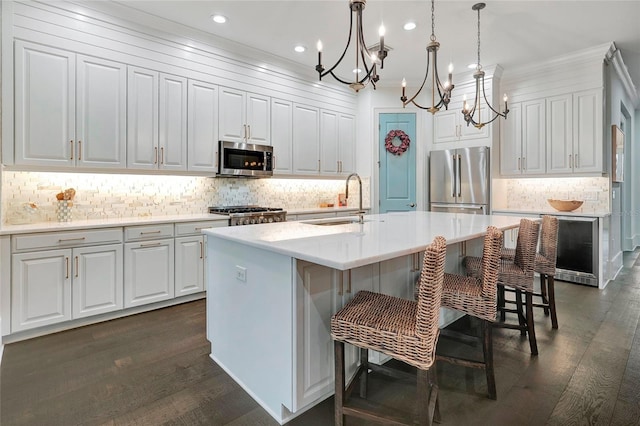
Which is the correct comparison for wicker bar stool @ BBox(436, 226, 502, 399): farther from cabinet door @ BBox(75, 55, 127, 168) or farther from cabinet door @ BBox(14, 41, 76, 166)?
cabinet door @ BBox(14, 41, 76, 166)

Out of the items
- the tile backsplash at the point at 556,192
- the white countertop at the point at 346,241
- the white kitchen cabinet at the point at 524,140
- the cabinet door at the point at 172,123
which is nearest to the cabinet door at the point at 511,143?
the white kitchen cabinet at the point at 524,140

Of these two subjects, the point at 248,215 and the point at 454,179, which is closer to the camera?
the point at 248,215

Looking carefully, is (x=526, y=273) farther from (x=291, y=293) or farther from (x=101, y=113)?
(x=101, y=113)

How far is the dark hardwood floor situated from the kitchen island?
0.51ft

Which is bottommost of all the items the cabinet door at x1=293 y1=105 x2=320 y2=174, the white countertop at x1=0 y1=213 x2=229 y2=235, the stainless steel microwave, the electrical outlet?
the electrical outlet

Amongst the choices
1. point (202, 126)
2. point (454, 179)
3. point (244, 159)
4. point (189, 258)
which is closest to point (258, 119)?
point (244, 159)

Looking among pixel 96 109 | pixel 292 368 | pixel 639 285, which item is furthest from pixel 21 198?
pixel 639 285

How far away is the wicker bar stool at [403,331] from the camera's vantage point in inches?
53.7

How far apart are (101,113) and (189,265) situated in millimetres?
1693

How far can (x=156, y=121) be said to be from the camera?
11.6 ft

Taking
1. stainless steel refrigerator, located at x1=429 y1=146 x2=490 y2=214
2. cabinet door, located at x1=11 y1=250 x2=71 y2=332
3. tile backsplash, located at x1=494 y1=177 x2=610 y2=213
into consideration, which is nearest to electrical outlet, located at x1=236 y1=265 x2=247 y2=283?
cabinet door, located at x1=11 y1=250 x2=71 y2=332

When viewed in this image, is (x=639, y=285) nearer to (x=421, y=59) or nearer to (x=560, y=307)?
(x=560, y=307)

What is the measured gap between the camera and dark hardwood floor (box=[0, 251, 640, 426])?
173 centimetres

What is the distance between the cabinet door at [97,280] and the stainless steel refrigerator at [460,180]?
14.4 ft
